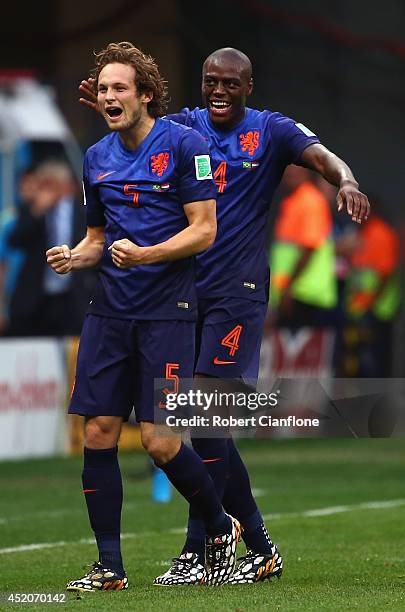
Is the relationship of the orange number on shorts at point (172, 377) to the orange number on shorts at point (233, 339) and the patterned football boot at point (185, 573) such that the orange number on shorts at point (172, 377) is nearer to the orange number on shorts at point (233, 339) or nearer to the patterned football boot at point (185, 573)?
the orange number on shorts at point (233, 339)

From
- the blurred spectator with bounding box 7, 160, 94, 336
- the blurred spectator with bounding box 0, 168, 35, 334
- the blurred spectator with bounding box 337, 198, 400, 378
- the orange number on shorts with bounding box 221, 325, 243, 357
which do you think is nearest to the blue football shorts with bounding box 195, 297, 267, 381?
the orange number on shorts with bounding box 221, 325, 243, 357

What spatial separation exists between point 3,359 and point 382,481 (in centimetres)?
371

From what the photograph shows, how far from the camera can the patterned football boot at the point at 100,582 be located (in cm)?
697

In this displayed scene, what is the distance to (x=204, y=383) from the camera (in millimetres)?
7281

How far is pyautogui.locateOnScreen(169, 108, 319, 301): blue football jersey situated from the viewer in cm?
748

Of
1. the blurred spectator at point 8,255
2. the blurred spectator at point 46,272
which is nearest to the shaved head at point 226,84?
the blurred spectator at point 8,255

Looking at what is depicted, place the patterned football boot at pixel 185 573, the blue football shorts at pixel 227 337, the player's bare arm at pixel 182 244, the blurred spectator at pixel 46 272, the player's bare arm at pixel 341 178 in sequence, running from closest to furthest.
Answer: the player's bare arm at pixel 341 178 < the player's bare arm at pixel 182 244 < the patterned football boot at pixel 185 573 < the blue football shorts at pixel 227 337 < the blurred spectator at pixel 46 272

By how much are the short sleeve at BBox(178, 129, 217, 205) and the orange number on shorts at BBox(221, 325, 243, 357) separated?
2.39 feet

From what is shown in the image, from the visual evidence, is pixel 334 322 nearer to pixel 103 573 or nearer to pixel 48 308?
pixel 48 308

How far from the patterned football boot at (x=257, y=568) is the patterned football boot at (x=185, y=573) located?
0.17 m

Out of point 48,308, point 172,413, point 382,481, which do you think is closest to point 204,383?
point 172,413

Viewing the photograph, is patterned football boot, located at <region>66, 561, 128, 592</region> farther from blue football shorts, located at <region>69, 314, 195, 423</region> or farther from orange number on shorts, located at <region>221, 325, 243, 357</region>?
orange number on shorts, located at <region>221, 325, 243, 357</region>

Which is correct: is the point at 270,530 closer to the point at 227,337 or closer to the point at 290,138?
the point at 227,337

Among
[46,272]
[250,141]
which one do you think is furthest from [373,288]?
[250,141]
